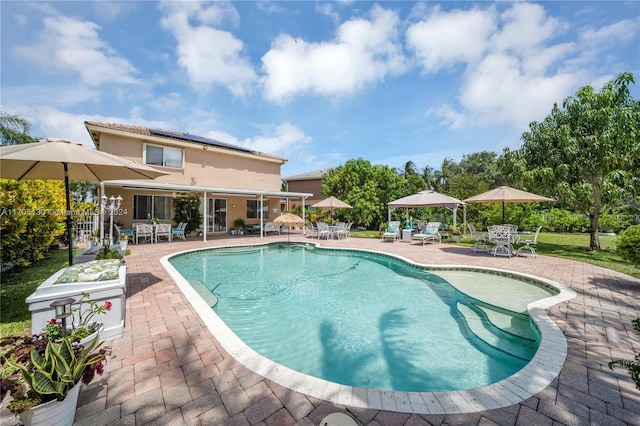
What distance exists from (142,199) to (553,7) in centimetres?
2113

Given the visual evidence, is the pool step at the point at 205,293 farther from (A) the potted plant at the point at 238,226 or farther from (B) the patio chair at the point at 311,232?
(A) the potted plant at the point at 238,226

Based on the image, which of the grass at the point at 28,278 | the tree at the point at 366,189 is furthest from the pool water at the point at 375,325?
the tree at the point at 366,189

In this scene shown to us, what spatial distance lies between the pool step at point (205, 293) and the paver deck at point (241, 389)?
140 cm

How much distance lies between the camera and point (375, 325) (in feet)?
17.8

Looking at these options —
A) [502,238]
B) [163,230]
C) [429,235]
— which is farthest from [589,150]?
[163,230]

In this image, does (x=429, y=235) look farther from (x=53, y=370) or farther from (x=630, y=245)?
(x=53, y=370)

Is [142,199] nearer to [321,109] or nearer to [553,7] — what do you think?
[321,109]

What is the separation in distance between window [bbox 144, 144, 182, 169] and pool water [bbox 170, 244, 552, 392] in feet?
32.8

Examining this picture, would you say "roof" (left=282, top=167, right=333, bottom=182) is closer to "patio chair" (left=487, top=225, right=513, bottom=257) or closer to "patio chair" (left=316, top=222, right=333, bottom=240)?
"patio chair" (left=316, top=222, right=333, bottom=240)

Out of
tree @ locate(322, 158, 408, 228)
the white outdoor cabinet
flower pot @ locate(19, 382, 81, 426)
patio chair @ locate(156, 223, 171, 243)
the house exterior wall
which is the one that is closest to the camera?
flower pot @ locate(19, 382, 81, 426)

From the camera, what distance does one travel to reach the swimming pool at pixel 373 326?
3.92 metres

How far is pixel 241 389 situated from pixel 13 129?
2599cm

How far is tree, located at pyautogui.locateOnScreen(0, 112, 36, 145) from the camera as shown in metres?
16.8

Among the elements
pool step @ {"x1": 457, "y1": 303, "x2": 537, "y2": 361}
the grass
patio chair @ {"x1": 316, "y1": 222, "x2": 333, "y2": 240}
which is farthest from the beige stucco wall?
pool step @ {"x1": 457, "y1": 303, "x2": 537, "y2": 361}
